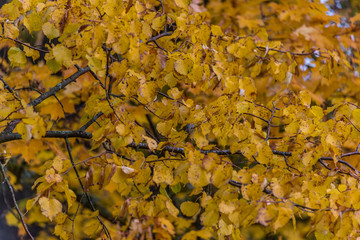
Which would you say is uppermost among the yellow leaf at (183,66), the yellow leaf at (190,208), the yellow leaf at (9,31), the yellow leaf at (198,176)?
the yellow leaf at (9,31)

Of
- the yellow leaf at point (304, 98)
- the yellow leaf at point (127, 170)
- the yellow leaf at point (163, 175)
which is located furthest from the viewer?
the yellow leaf at point (304, 98)

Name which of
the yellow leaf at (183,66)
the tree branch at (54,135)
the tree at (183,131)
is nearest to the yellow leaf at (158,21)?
the tree at (183,131)

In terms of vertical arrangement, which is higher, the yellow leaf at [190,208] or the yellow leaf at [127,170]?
the yellow leaf at [127,170]

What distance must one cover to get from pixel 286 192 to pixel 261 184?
0.13 m

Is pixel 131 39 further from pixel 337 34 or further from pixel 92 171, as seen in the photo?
pixel 337 34

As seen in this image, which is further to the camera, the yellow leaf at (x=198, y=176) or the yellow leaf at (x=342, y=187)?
the yellow leaf at (x=342, y=187)

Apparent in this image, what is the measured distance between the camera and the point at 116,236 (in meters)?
4.42

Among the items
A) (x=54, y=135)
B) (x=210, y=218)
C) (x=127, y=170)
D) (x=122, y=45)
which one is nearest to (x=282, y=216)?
(x=210, y=218)

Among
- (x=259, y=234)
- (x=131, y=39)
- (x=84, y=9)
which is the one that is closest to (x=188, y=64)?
(x=131, y=39)

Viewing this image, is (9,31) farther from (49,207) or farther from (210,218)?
(210,218)

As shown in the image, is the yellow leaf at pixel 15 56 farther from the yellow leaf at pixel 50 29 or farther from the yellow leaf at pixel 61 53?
the yellow leaf at pixel 61 53

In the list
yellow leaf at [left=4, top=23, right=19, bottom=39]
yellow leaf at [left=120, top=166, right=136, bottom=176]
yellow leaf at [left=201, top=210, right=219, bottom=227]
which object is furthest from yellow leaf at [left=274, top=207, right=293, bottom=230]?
yellow leaf at [left=4, top=23, right=19, bottom=39]

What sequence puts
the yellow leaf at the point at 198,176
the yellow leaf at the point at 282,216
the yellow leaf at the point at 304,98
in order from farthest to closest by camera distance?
the yellow leaf at the point at 304,98 < the yellow leaf at the point at 198,176 < the yellow leaf at the point at 282,216

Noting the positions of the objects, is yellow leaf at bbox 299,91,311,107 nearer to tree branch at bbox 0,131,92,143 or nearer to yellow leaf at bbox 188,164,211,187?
yellow leaf at bbox 188,164,211,187
